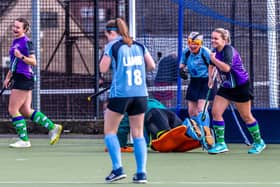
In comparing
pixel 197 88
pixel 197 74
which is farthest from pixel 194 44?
pixel 197 88

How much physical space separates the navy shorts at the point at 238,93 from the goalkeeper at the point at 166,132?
0.60 meters

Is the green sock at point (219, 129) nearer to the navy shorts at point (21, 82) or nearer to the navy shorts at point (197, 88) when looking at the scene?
the navy shorts at point (197, 88)

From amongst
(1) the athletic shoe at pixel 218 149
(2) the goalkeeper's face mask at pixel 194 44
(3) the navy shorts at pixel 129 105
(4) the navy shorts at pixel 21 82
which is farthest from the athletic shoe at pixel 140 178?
(4) the navy shorts at pixel 21 82

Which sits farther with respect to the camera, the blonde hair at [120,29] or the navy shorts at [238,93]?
the navy shorts at [238,93]

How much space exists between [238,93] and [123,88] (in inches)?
130

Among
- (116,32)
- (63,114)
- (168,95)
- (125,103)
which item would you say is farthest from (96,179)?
(63,114)

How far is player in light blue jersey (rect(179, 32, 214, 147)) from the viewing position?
12641 millimetres

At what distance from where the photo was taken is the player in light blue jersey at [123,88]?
30.6 ft

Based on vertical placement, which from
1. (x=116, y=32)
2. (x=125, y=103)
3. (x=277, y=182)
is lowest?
(x=277, y=182)

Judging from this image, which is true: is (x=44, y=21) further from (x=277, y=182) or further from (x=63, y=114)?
(x=277, y=182)

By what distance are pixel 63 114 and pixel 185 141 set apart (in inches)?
156

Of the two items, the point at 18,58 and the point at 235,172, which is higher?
the point at 18,58

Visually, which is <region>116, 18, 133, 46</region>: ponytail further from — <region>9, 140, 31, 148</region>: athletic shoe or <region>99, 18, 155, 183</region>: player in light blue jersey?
<region>9, 140, 31, 148</region>: athletic shoe

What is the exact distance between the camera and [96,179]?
9.87 m
